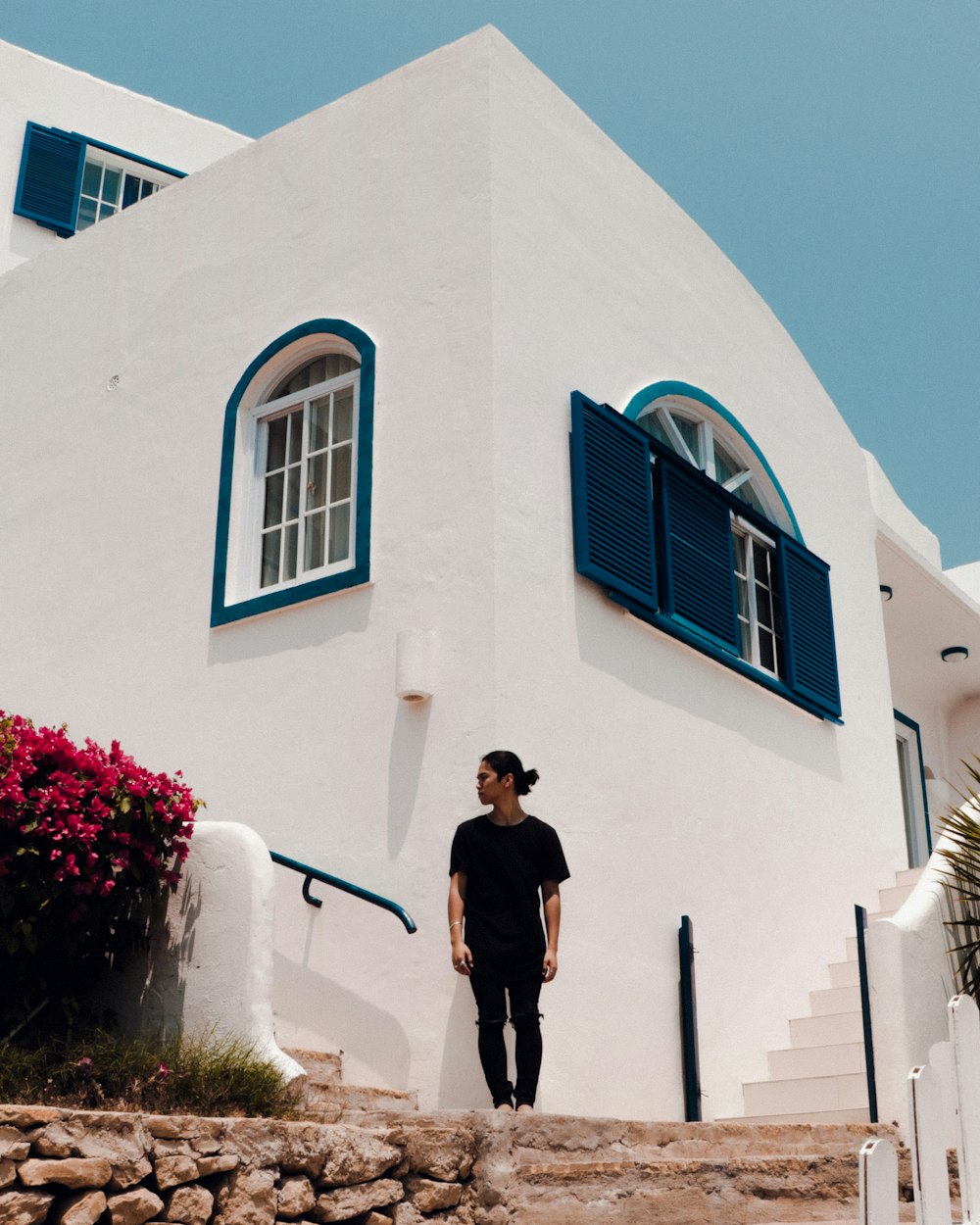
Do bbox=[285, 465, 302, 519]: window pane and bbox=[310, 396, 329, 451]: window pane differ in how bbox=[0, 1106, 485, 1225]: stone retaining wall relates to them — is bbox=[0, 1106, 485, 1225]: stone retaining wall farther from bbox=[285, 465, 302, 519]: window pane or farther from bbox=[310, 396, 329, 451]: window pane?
bbox=[310, 396, 329, 451]: window pane

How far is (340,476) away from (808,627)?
3.51 metres

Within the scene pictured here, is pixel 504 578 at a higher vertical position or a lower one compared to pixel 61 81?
lower

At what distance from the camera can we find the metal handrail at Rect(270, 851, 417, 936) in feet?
21.2

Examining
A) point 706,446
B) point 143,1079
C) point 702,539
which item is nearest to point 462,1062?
point 143,1079

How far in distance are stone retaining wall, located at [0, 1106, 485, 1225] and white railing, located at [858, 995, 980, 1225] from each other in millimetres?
2022

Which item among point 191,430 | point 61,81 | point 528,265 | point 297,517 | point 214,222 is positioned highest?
point 61,81

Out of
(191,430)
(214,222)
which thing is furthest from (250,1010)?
(214,222)

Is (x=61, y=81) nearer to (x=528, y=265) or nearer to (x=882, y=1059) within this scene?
(x=528, y=265)

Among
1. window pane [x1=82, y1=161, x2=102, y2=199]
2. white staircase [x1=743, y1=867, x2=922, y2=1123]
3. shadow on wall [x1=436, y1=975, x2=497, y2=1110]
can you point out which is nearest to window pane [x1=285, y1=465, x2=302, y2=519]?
shadow on wall [x1=436, y1=975, x2=497, y2=1110]

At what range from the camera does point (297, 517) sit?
822cm

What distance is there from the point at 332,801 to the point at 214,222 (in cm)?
414

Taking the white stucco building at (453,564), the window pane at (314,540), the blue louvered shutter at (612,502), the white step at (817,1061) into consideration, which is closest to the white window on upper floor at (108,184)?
the white stucco building at (453,564)

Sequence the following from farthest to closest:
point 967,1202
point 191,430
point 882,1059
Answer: point 191,430
point 882,1059
point 967,1202

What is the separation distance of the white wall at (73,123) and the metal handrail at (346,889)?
846 centimetres
